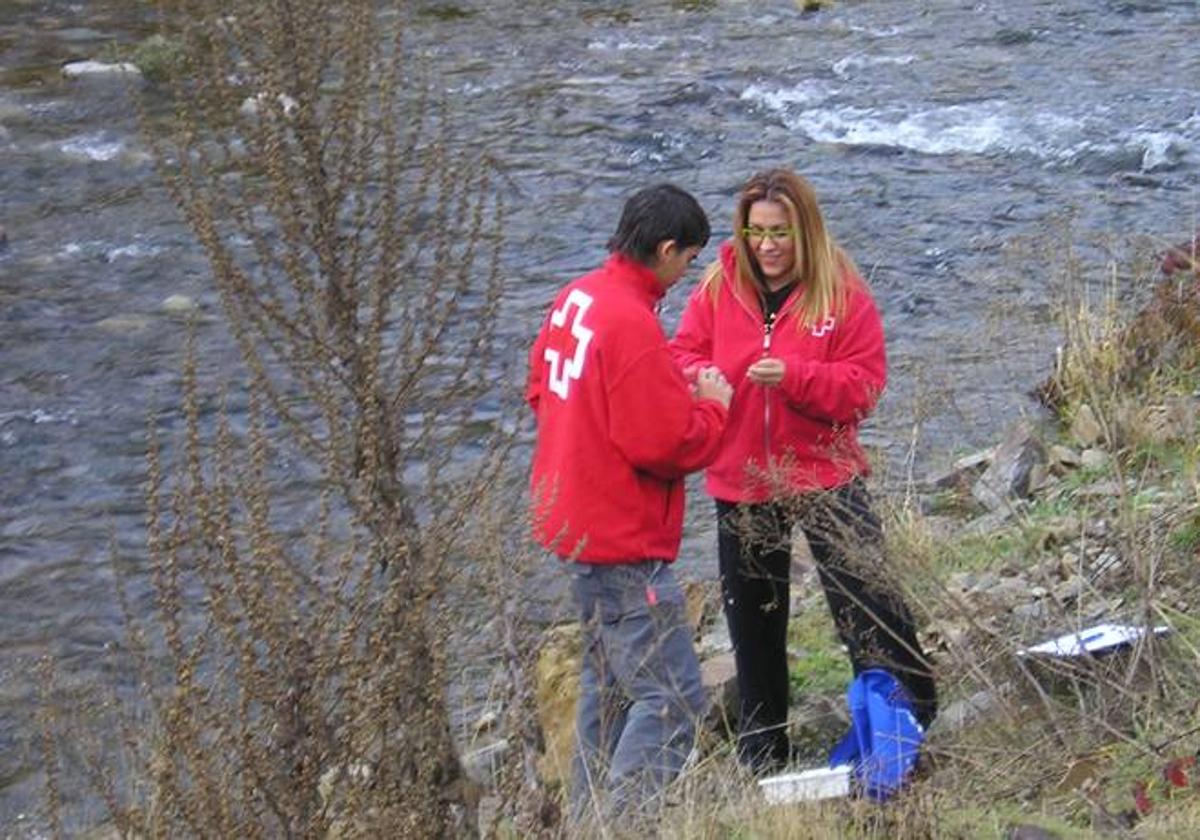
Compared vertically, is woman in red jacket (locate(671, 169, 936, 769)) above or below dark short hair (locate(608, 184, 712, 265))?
below

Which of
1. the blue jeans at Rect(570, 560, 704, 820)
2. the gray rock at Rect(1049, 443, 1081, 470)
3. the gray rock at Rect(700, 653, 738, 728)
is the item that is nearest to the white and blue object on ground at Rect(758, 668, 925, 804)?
the blue jeans at Rect(570, 560, 704, 820)

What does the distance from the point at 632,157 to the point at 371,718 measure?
10.3 meters

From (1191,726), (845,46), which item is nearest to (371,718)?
(1191,726)

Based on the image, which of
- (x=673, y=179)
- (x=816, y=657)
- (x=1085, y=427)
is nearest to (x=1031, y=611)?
(x=816, y=657)

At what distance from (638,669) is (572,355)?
2.73 ft

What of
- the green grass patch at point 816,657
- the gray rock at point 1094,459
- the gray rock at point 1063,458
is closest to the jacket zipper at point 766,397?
the green grass patch at point 816,657

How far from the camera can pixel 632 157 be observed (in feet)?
46.9

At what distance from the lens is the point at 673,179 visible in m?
13.8

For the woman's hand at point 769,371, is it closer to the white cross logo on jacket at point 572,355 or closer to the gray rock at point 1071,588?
the white cross logo on jacket at point 572,355

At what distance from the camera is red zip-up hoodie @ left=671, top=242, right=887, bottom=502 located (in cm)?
602

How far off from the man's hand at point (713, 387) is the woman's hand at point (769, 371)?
3.2 inches

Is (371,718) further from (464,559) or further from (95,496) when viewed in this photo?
(95,496)

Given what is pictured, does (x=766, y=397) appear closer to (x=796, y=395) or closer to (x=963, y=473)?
(x=796, y=395)

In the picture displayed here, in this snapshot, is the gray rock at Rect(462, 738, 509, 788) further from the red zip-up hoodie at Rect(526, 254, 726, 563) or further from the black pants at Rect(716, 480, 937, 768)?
the black pants at Rect(716, 480, 937, 768)
